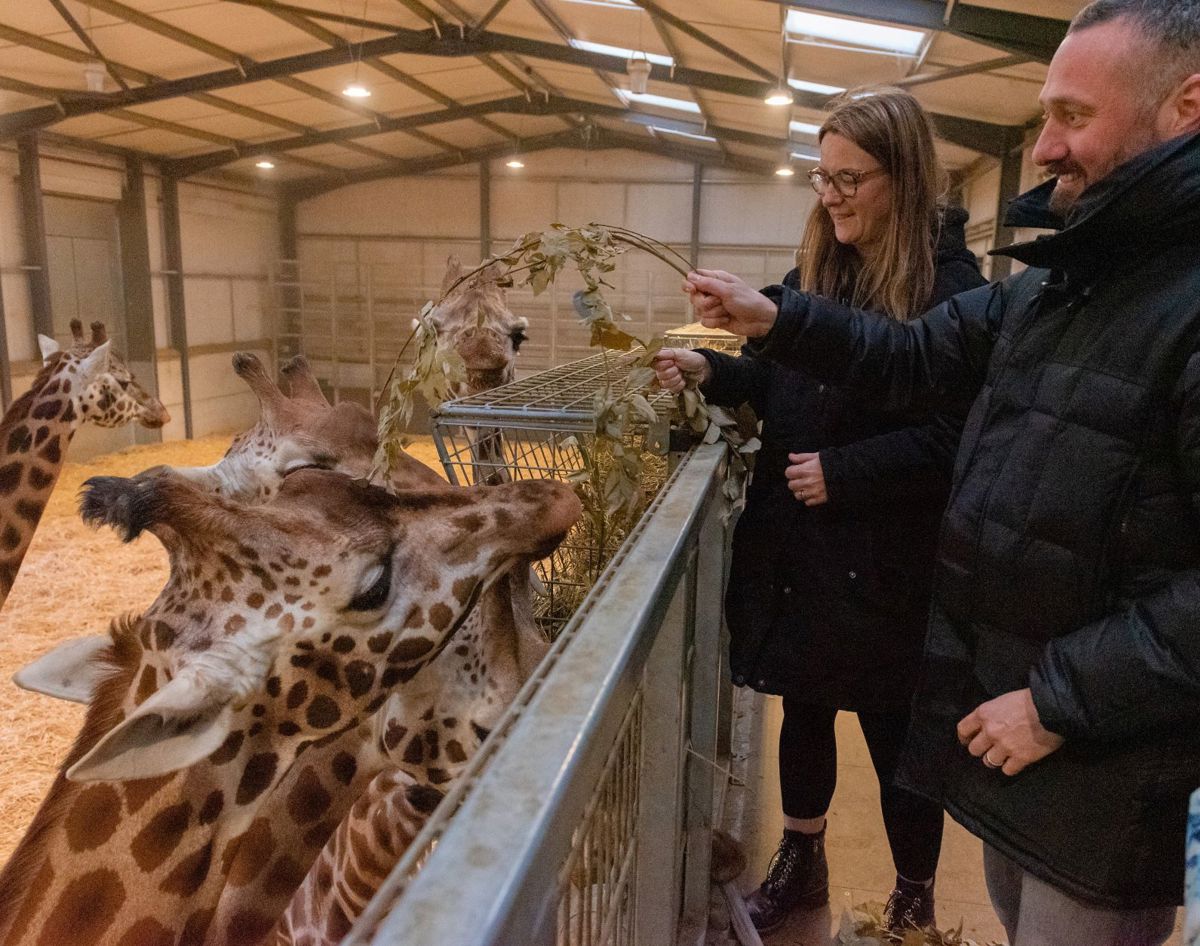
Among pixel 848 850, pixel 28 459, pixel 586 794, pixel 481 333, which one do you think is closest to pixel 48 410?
pixel 28 459

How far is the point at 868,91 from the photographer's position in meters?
1.91

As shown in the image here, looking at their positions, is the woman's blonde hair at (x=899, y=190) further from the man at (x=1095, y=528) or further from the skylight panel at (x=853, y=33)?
the skylight panel at (x=853, y=33)

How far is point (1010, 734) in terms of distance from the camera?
1241 millimetres

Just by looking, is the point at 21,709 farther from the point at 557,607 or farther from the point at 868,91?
the point at 868,91

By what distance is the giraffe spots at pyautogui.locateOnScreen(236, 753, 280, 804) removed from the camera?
1.47 m

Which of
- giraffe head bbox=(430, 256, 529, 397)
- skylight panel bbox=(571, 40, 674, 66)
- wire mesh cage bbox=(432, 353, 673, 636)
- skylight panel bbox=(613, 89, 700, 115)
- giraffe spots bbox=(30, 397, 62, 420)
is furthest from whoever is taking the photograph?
skylight panel bbox=(613, 89, 700, 115)

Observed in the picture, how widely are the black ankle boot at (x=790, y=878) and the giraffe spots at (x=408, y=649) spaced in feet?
3.88

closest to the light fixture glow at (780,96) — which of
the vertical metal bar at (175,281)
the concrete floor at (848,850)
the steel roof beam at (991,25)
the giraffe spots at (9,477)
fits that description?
the steel roof beam at (991,25)

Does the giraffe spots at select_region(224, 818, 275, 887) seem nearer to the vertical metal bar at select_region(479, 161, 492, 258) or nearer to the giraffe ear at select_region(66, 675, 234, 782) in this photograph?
the giraffe ear at select_region(66, 675, 234, 782)

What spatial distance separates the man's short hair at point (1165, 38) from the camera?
1.14 m

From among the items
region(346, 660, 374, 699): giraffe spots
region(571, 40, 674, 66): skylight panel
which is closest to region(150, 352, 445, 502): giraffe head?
region(346, 660, 374, 699): giraffe spots

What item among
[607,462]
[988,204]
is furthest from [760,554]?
[988,204]

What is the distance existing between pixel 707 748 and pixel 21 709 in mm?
3590

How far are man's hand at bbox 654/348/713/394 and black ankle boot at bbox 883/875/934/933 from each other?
1.22 metres
